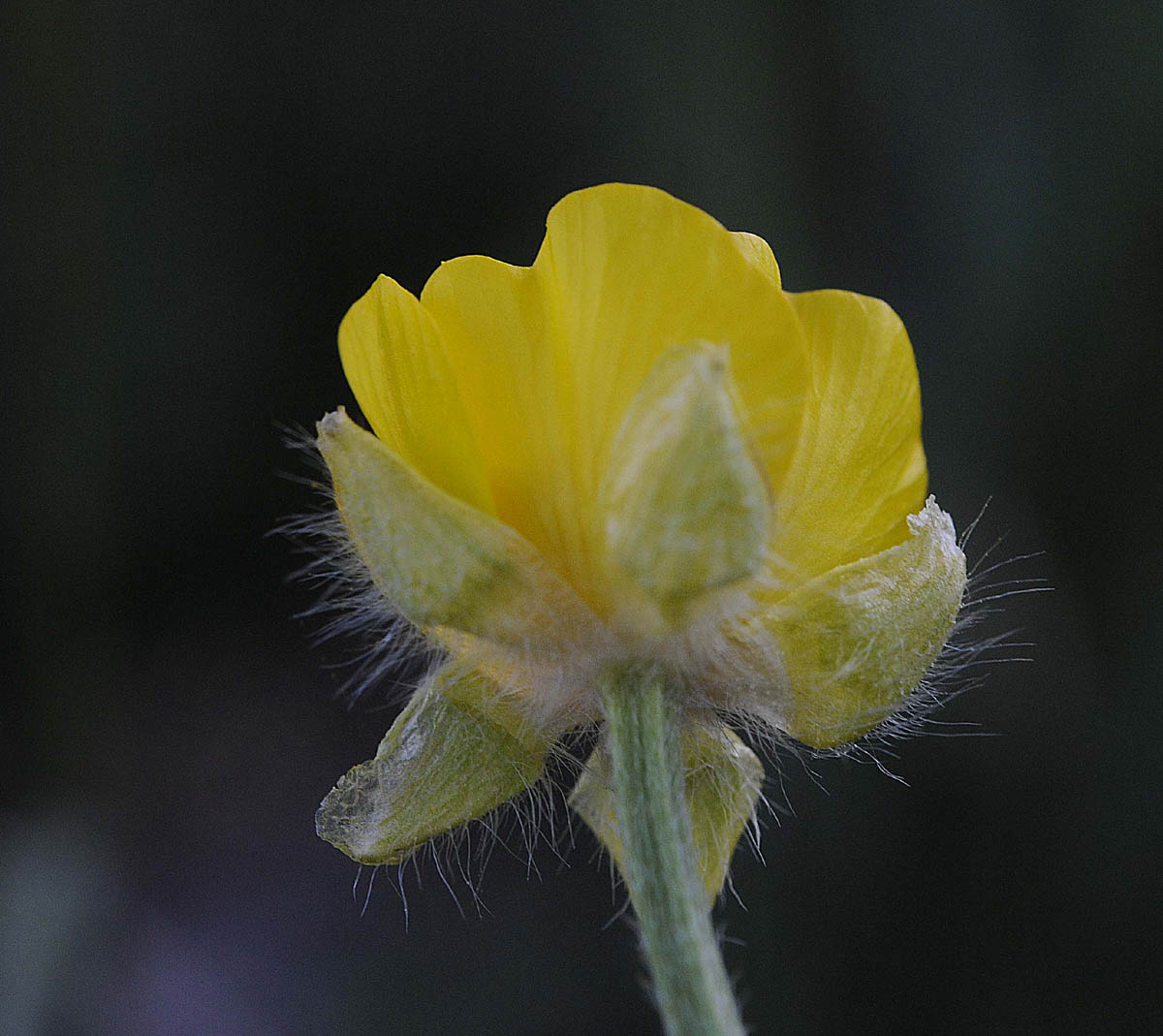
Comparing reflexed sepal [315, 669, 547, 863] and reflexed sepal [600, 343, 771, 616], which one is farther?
reflexed sepal [315, 669, 547, 863]

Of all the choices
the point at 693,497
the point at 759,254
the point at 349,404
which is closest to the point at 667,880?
the point at 693,497

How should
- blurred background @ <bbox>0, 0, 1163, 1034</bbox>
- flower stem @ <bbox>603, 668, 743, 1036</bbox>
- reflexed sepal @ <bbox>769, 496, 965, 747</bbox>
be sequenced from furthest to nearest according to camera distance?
1. blurred background @ <bbox>0, 0, 1163, 1034</bbox>
2. reflexed sepal @ <bbox>769, 496, 965, 747</bbox>
3. flower stem @ <bbox>603, 668, 743, 1036</bbox>

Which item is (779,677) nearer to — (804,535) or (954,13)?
(804,535)

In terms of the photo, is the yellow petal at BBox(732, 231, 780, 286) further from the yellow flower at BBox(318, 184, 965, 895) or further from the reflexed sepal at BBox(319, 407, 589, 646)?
the reflexed sepal at BBox(319, 407, 589, 646)

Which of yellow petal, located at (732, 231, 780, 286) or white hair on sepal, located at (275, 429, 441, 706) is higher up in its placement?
yellow petal, located at (732, 231, 780, 286)

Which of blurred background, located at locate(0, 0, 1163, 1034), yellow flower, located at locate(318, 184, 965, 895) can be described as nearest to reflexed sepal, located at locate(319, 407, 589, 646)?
yellow flower, located at locate(318, 184, 965, 895)

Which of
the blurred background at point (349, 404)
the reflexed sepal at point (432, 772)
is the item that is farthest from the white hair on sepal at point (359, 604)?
the blurred background at point (349, 404)

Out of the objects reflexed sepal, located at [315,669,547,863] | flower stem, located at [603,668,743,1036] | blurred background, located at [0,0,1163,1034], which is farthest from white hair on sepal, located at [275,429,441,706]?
blurred background, located at [0,0,1163,1034]

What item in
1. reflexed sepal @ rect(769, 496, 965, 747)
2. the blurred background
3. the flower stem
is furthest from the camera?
the blurred background
